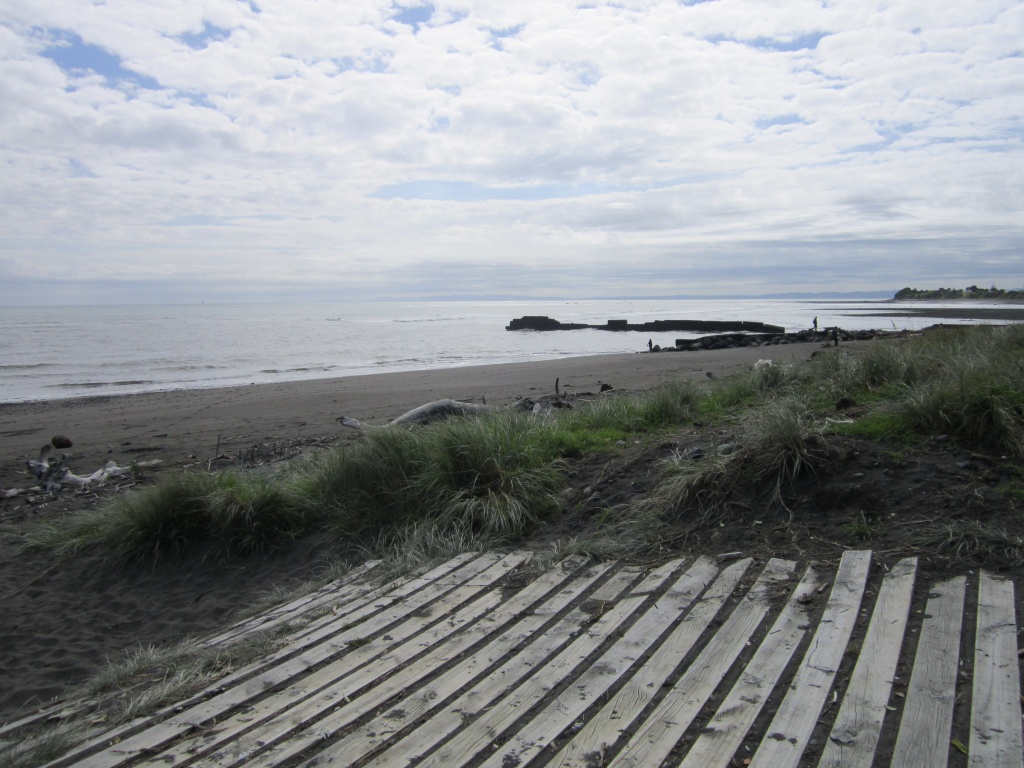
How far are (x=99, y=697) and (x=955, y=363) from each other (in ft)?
23.1

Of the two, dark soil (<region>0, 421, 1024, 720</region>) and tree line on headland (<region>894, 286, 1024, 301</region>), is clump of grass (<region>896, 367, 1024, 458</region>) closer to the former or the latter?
dark soil (<region>0, 421, 1024, 720</region>)

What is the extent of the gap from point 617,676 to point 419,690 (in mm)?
781

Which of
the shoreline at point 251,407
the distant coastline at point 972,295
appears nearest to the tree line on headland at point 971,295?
the distant coastline at point 972,295

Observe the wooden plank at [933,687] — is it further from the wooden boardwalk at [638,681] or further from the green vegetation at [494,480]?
the green vegetation at [494,480]

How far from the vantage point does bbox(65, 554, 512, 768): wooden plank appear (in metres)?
2.64

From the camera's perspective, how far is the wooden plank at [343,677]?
105 inches

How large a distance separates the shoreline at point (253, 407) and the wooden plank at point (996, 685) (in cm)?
805

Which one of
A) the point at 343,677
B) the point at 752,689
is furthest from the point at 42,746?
the point at 752,689

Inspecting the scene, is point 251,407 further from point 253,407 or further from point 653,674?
point 653,674

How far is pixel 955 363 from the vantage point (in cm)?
678

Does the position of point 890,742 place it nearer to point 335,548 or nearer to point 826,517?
point 826,517

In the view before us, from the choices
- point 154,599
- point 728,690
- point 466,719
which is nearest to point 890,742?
point 728,690

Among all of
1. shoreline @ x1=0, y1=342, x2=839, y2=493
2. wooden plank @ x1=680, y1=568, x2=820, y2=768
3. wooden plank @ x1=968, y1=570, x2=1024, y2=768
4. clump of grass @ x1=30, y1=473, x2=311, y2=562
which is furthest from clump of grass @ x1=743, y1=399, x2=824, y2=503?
shoreline @ x1=0, y1=342, x2=839, y2=493

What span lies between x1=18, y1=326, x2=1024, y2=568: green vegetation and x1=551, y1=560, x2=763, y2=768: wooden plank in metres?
0.73
